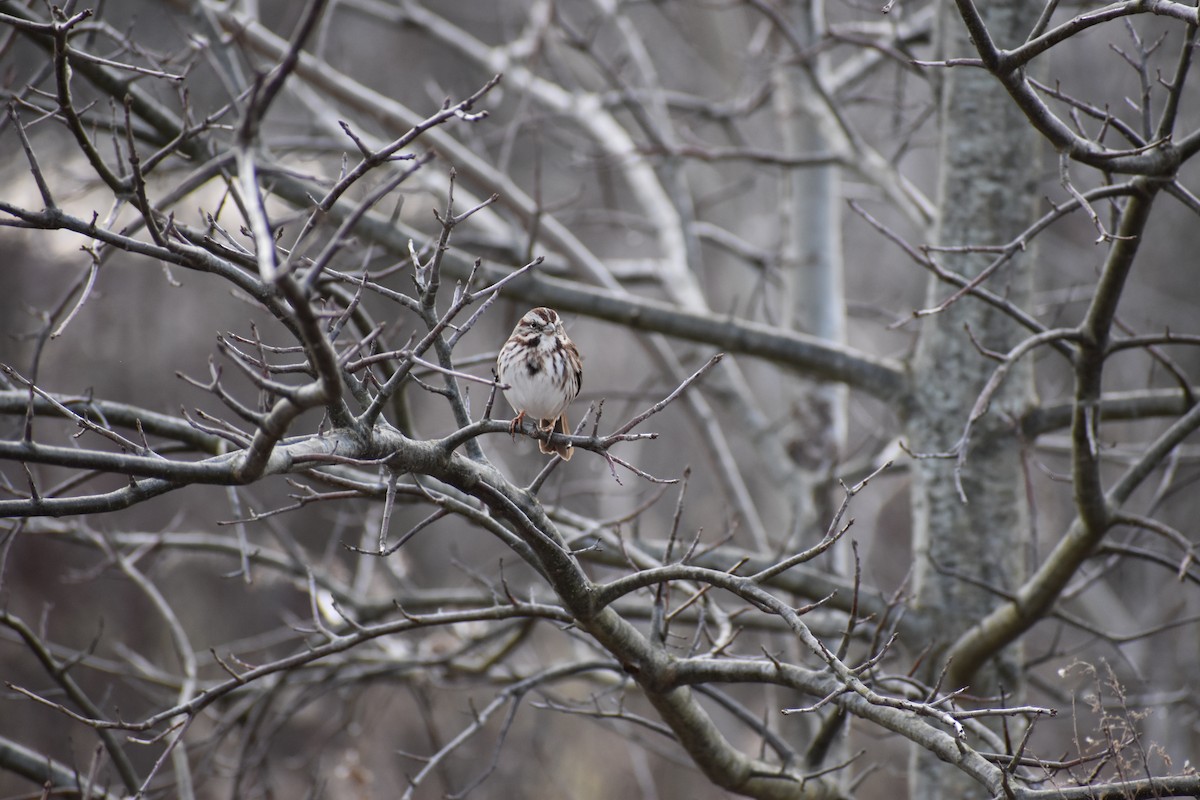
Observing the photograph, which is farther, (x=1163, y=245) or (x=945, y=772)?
(x=1163, y=245)

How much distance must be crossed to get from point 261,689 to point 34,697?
1990 millimetres

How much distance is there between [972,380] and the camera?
13.5 feet

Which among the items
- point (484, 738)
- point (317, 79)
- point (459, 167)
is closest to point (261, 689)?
point (459, 167)

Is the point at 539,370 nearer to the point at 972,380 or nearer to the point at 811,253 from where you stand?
the point at 972,380

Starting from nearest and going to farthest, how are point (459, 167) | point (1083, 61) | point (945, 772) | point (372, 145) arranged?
point (945, 772), point (459, 167), point (372, 145), point (1083, 61)

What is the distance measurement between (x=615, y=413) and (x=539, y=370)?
30.5ft

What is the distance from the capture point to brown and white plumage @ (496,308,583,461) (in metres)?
3.23

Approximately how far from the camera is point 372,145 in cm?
600

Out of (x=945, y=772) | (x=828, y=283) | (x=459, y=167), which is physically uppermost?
(x=828, y=283)

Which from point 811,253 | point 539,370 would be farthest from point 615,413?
point 539,370

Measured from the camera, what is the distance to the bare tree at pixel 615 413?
6.64 ft

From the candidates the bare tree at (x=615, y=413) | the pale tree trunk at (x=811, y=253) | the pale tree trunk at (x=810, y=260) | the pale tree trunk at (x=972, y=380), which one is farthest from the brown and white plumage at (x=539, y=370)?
the pale tree trunk at (x=811, y=253)

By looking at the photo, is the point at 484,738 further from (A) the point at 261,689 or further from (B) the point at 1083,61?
(B) the point at 1083,61

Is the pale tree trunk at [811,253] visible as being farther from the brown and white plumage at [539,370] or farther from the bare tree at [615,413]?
the brown and white plumage at [539,370]
